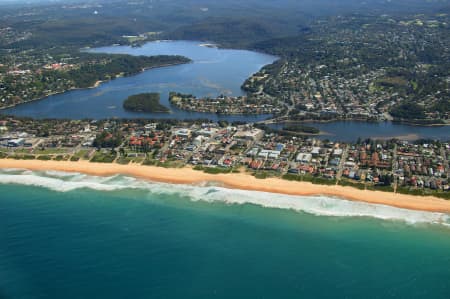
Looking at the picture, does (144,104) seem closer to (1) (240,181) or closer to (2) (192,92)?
(2) (192,92)

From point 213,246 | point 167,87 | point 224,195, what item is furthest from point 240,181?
point 167,87

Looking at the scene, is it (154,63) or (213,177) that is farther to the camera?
(154,63)

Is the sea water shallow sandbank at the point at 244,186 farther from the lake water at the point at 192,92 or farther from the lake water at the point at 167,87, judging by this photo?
the lake water at the point at 167,87

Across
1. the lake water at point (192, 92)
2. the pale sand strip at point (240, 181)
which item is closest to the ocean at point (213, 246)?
the pale sand strip at point (240, 181)

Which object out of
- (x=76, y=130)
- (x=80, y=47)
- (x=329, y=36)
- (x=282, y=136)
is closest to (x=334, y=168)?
(x=282, y=136)

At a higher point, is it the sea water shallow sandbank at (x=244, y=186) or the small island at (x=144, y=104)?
the small island at (x=144, y=104)

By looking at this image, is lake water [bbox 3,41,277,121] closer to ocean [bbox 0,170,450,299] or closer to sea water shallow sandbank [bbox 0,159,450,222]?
sea water shallow sandbank [bbox 0,159,450,222]

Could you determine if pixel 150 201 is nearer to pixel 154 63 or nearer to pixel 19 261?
pixel 19 261
